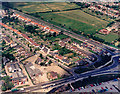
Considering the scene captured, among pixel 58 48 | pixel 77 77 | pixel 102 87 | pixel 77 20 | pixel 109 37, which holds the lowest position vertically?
pixel 102 87

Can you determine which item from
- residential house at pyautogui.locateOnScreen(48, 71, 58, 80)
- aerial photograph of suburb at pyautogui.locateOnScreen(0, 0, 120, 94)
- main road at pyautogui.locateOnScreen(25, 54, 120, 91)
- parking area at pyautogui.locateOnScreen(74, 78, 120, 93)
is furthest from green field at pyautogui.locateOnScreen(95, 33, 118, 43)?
residential house at pyautogui.locateOnScreen(48, 71, 58, 80)

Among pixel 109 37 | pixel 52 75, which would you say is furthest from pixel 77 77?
pixel 109 37

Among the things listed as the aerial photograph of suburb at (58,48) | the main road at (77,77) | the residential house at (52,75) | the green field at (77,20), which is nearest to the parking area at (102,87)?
the aerial photograph of suburb at (58,48)

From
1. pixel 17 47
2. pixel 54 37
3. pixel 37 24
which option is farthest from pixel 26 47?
pixel 37 24

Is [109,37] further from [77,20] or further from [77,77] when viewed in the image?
[77,77]

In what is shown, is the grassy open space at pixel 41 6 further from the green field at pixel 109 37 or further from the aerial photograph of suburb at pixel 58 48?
the green field at pixel 109 37

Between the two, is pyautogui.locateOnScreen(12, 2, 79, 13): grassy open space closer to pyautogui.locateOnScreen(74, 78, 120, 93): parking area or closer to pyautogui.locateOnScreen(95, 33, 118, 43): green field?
pyautogui.locateOnScreen(95, 33, 118, 43): green field

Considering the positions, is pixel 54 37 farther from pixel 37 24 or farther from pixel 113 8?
pixel 113 8
